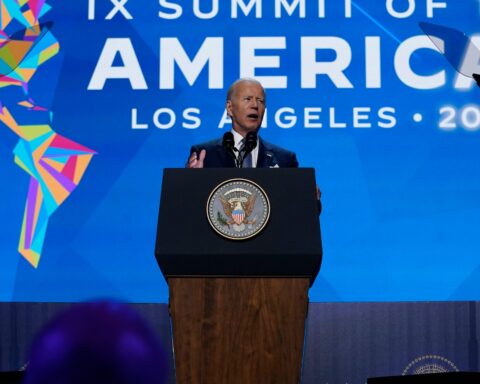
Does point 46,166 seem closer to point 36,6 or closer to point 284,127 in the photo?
point 36,6

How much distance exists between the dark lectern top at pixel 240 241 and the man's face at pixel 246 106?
587mm

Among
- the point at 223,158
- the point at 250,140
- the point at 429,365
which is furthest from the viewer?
the point at 429,365

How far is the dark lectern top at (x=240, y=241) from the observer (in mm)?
2254

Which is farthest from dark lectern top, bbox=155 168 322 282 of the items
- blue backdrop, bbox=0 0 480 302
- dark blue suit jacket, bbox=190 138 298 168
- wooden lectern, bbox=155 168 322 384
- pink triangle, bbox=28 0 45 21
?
pink triangle, bbox=28 0 45 21

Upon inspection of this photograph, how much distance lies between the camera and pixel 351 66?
172 inches

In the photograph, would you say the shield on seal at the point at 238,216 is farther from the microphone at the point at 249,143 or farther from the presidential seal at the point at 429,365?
the presidential seal at the point at 429,365

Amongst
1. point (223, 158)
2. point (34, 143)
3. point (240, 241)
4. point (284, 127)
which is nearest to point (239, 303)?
point (240, 241)

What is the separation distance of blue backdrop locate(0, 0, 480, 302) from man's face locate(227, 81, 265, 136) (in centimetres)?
131

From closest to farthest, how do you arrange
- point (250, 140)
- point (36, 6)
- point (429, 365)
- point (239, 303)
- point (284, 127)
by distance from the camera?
1. point (239, 303)
2. point (250, 140)
3. point (429, 365)
4. point (284, 127)
5. point (36, 6)

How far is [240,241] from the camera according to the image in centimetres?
228

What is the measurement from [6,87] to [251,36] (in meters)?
1.42

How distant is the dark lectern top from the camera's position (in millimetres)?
2254

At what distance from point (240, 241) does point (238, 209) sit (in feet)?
0.33

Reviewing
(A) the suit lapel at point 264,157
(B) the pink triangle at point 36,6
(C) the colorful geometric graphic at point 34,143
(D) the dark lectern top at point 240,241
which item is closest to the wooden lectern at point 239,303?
(D) the dark lectern top at point 240,241
